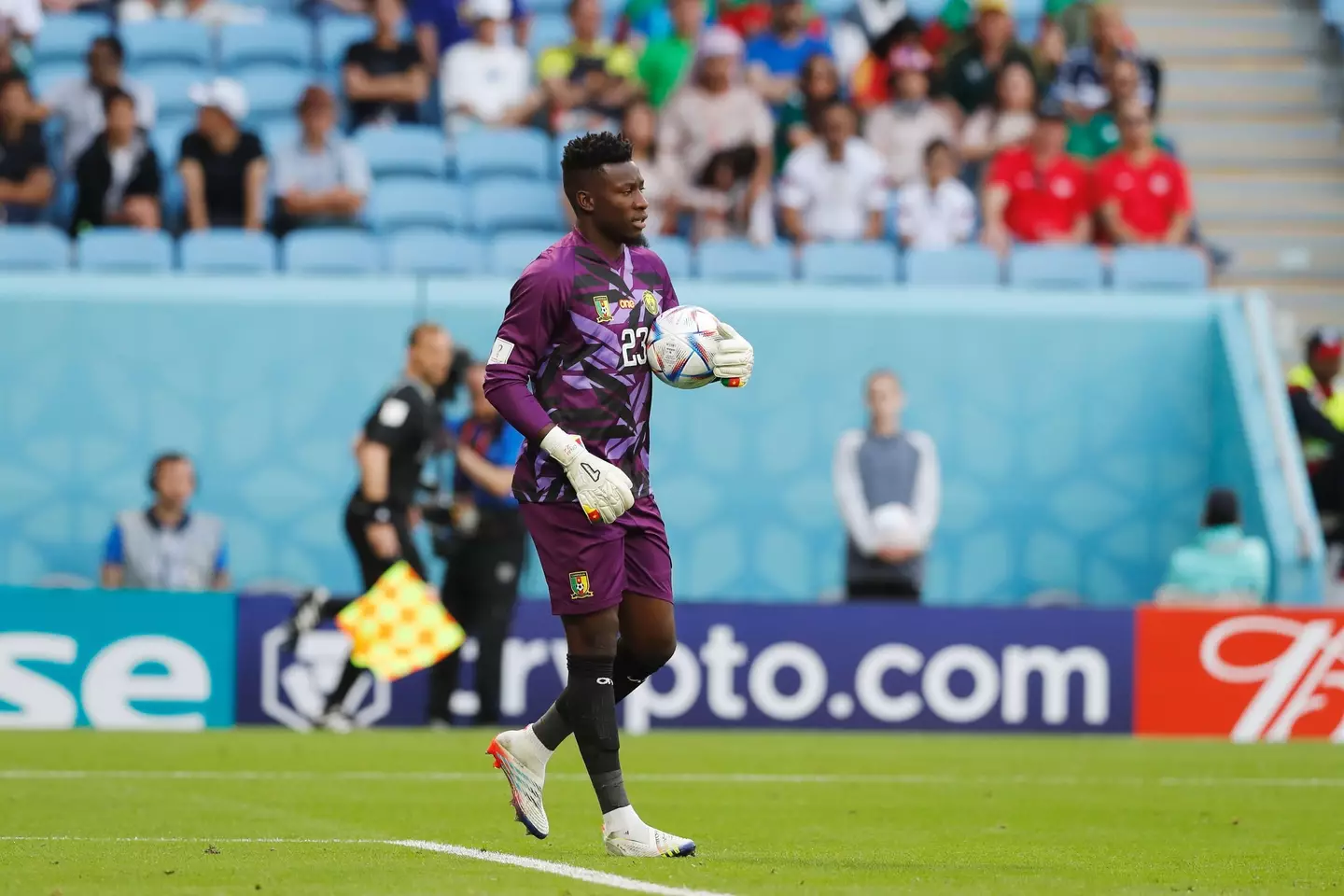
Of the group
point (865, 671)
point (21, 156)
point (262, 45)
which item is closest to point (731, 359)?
point (865, 671)

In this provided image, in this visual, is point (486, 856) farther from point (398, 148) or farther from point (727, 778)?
point (398, 148)

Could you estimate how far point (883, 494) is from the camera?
13.2m

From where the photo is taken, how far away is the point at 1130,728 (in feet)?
42.3

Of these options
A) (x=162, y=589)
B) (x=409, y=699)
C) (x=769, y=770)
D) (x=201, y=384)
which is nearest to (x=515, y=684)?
(x=409, y=699)

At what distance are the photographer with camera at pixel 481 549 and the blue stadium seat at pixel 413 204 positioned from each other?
10.5 ft

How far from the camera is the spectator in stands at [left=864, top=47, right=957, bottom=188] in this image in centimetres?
1625

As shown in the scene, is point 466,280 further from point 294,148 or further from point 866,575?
point 866,575

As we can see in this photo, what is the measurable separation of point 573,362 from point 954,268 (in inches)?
374

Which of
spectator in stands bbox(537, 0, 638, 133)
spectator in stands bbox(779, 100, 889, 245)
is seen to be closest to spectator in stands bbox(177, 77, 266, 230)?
spectator in stands bbox(537, 0, 638, 133)

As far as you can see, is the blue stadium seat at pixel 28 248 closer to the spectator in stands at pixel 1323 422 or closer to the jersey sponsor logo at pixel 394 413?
the jersey sponsor logo at pixel 394 413

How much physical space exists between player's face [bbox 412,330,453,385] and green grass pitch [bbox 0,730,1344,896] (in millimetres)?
2009

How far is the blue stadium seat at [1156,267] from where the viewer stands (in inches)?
619

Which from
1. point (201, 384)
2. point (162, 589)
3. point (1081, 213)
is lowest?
point (162, 589)

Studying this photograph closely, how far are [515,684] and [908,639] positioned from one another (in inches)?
91.0
